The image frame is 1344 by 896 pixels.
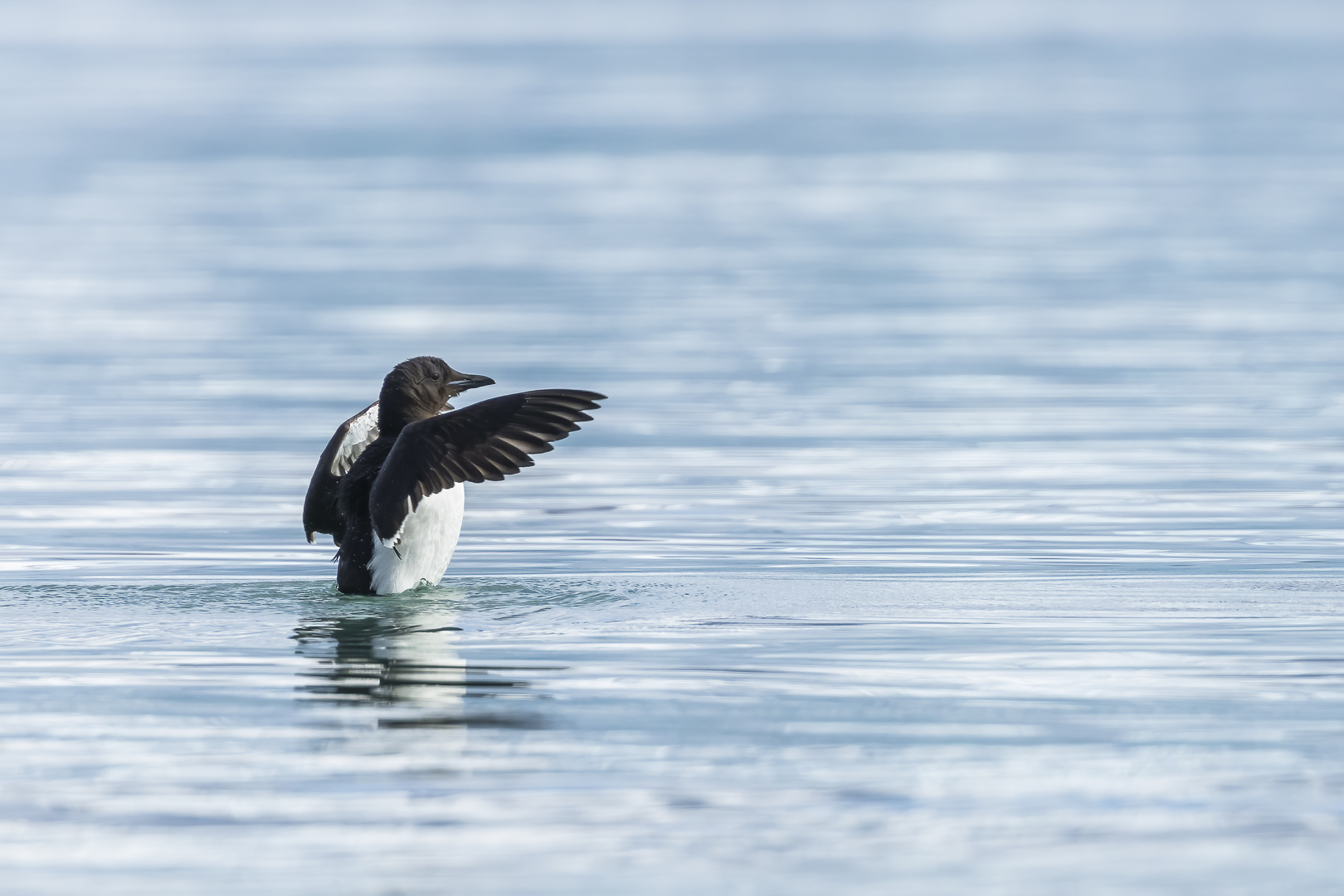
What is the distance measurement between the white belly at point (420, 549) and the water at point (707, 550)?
0.12 metres

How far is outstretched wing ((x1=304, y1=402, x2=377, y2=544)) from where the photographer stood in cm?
1111

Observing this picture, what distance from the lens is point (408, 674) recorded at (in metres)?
8.91

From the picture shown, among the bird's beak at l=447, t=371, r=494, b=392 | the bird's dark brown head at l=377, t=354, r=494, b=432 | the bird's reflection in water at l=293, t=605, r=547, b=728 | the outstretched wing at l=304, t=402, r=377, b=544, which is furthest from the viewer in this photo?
the bird's beak at l=447, t=371, r=494, b=392

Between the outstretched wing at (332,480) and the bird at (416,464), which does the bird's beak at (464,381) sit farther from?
the outstretched wing at (332,480)

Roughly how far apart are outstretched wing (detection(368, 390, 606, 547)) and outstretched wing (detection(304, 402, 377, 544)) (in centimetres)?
75

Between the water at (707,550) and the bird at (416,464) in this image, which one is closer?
the water at (707,550)

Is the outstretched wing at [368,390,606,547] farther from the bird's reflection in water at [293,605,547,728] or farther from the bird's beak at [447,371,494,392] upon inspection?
the bird's beak at [447,371,494,392]

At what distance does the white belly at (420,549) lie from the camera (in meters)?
10.6

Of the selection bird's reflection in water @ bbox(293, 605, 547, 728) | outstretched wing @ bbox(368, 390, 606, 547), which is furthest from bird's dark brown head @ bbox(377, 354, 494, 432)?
bird's reflection in water @ bbox(293, 605, 547, 728)

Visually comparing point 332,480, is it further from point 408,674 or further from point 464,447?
point 408,674

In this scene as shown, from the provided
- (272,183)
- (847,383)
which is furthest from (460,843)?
(272,183)

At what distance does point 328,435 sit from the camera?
15.6 metres

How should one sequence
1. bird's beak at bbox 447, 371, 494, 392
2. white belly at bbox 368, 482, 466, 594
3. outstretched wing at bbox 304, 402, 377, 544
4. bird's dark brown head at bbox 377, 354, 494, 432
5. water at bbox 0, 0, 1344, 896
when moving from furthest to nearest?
1. bird's beak at bbox 447, 371, 494, 392
2. outstretched wing at bbox 304, 402, 377, 544
3. bird's dark brown head at bbox 377, 354, 494, 432
4. white belly at bbox 368, 482, 466, 594
5. water at bbox 0, 0, 1344, 896

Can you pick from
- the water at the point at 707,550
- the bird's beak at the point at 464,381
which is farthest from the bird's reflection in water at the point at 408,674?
the bird's beak at the point at 464,381
